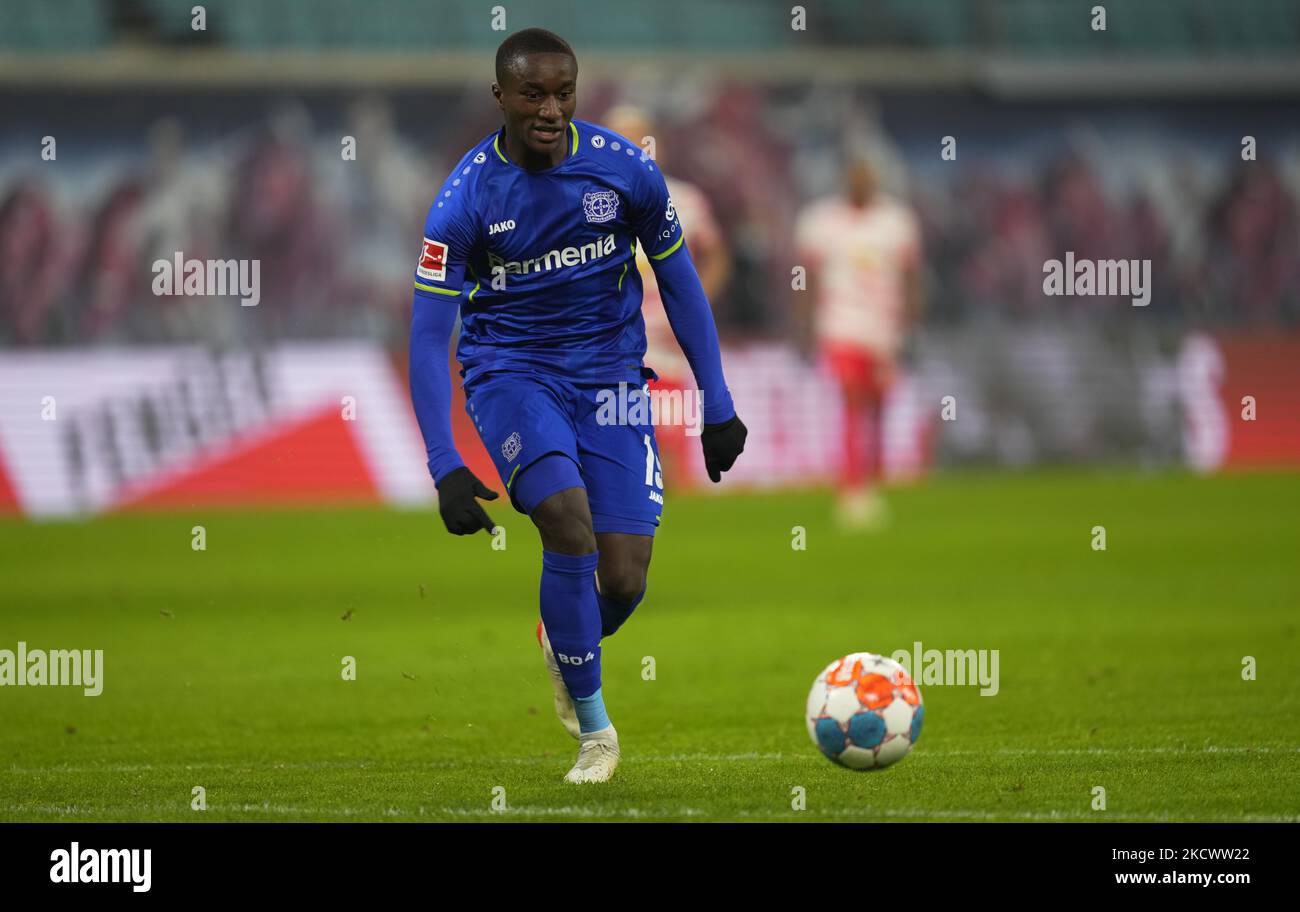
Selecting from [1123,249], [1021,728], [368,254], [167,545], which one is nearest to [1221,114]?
[1123,249]

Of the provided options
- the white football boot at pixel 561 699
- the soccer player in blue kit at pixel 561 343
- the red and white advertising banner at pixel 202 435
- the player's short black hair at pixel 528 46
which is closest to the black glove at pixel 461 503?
the soccer player in blue kit at pixel 561 343

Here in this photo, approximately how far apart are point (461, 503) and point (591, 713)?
2.79 ft

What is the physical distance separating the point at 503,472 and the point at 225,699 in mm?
2786

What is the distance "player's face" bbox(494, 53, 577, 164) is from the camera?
20.2ft

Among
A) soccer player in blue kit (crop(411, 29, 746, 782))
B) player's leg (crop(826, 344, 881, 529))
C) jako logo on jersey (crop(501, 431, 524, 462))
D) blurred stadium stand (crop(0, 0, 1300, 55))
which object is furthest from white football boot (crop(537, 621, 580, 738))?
blurred stadium stand (crop(0, 0, 1300, 55))

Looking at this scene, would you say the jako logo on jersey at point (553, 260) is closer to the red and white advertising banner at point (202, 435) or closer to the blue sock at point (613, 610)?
the blue sock at point (613, 610)

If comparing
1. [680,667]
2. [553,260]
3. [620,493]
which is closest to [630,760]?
[620,493]

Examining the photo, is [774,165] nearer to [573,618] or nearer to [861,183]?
[861,183]

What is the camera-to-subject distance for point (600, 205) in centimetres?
646

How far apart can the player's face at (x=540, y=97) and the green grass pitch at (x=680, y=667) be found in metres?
2.05

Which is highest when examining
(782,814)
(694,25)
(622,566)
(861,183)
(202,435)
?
(694,25)

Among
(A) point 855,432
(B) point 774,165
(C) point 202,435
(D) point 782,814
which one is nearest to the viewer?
(D) point 782,814

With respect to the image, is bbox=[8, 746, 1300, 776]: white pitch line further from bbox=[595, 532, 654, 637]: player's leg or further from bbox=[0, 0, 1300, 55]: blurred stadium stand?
bbox=[0, 0, 1300, 55]: blurred stadium stand

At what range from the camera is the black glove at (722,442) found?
672cm
